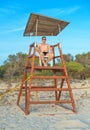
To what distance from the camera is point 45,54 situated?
1022 centimetres

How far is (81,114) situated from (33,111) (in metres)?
1.67

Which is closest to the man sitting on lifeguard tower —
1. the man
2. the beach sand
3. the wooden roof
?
the man

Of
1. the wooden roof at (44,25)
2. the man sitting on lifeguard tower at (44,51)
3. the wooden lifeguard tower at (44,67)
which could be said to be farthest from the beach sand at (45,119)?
the wooden roof at (44,25)

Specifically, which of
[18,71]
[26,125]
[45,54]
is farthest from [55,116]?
[18,71]

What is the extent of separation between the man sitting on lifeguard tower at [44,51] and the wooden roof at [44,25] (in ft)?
1.93

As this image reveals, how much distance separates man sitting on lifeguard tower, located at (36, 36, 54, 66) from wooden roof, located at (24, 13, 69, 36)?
59cm

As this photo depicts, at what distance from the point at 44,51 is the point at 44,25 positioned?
99cm

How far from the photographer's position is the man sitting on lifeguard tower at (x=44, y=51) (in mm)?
9953

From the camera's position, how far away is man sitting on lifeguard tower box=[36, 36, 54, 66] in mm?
9953

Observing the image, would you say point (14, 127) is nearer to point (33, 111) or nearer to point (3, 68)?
→ point (33, 111)

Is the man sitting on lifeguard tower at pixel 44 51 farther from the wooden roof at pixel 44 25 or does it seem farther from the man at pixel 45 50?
the wooden roof at pixel 44 25

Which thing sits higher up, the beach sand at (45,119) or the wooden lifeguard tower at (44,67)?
the wooden lifeguard tower at (44,67)

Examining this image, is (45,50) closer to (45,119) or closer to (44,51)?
(44,51)

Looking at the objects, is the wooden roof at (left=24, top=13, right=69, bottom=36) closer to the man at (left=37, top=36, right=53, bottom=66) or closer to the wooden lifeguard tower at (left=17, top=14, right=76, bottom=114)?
the wooden lifeguard tower at (left=17, top=14, right=76, bottom=114)
